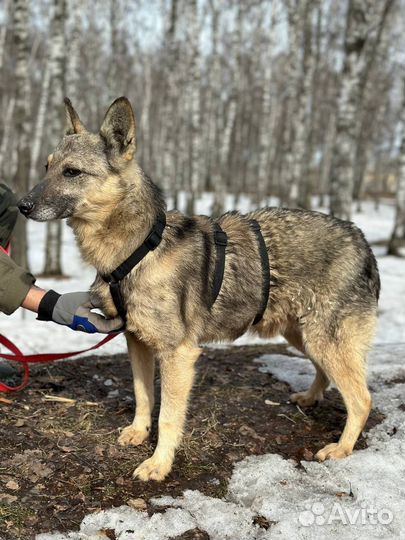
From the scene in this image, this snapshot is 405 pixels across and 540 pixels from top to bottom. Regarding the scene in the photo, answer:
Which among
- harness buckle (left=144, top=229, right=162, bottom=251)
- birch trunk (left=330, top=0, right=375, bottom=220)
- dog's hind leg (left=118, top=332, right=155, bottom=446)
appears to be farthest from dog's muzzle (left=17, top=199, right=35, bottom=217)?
birch trunk (left=330, top=0, right=375, bottom=220)

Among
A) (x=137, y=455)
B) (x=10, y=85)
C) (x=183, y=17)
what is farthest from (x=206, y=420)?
(x=10, y=85)

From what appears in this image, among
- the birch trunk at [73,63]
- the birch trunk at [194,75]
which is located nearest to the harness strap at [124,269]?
the birch trunk at [73,63]

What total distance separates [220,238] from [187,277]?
0.48 metres

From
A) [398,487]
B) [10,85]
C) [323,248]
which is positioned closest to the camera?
[398,487]

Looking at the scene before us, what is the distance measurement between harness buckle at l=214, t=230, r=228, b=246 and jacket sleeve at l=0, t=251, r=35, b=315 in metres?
1.49

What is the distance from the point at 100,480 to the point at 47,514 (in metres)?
0.45

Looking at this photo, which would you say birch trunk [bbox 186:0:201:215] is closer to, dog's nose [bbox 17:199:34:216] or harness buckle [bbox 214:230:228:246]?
harness buckle [bbox 214:230:228:246]

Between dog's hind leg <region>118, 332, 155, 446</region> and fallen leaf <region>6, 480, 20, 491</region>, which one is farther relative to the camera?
dog's hind leg <region>118, 332, 155, 446</region>

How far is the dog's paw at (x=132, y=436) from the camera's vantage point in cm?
389

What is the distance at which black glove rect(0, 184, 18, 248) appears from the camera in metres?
4.57

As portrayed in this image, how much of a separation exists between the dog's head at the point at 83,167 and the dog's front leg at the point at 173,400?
49.6 inches

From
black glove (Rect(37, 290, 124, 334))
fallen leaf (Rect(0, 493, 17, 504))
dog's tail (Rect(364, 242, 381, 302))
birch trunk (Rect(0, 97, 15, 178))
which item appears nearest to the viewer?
fallen leaf (Rect(0, 493, 17, 504))

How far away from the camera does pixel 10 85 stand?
95.9ft

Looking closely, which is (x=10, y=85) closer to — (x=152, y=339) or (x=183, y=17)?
(x=183, y=17)
